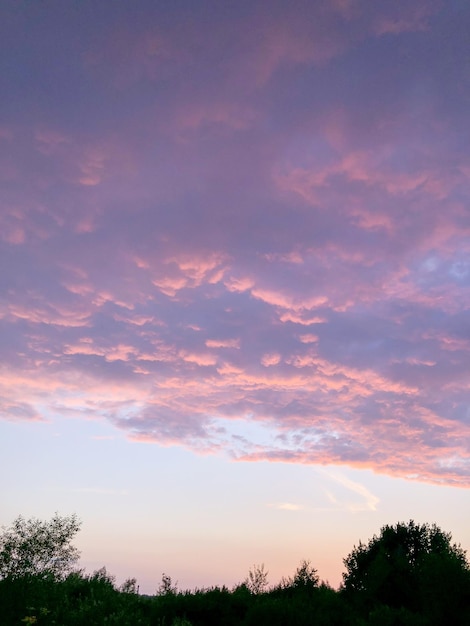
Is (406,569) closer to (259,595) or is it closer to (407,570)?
(407,570)

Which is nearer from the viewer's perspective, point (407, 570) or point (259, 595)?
point (259, 595)

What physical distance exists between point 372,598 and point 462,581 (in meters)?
19.4

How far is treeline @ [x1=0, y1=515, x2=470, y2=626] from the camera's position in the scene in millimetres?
20047

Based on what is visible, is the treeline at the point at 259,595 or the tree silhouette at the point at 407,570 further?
the tree silhouette at the point at 407,570

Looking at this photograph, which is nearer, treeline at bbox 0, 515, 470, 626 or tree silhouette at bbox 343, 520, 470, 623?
treeline at bbox 0, 515, 470, 626

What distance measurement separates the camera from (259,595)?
1602 inches

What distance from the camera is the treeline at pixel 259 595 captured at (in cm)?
2005

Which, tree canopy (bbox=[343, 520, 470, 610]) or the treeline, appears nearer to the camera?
the treeline

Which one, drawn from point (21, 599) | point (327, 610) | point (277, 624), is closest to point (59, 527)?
point (327, 610)

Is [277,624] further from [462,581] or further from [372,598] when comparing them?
[372,598]

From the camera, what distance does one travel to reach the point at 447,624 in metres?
39.2

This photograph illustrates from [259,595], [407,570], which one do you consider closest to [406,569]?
[407,570]

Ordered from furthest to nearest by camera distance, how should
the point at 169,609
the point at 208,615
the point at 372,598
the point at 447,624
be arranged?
the point at 372,598 < the point at 447,624 < the point at 208,615 < the point at 169,609

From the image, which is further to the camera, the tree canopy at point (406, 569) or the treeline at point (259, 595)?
the tree canopy at point (406, 569)
